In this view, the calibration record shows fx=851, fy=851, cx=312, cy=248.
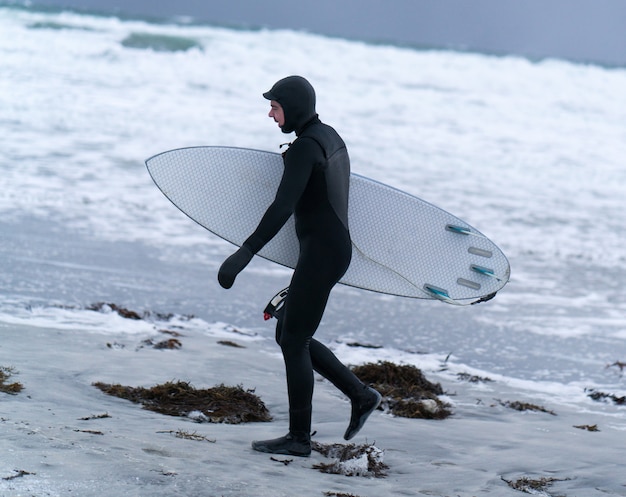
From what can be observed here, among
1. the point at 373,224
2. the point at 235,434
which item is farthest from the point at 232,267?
the point at 373,224

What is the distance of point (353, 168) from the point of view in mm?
15344

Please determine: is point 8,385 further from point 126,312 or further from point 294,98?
point 126,312

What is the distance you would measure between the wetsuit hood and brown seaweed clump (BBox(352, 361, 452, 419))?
2.02 m

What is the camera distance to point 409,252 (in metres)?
4.63

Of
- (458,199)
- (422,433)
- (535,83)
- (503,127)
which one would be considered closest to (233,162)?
(422,433)

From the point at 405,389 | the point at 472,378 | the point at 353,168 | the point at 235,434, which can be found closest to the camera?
the point at 235,434

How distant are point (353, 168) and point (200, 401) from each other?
1108 centimetres

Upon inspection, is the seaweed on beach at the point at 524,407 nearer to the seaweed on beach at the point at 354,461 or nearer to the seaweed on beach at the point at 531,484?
the seaweed on beach at the point at 531,484

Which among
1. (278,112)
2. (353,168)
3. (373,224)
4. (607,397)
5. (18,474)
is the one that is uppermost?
(353,168)

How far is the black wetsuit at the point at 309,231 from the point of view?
373 centimetres

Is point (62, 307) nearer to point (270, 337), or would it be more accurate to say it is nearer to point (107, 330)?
point (107, 330)

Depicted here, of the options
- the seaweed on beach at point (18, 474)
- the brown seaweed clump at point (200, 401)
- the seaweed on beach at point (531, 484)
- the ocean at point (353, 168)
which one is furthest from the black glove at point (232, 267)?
the ocean at point (353, 168)

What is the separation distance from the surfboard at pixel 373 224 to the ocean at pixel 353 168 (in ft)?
5.21

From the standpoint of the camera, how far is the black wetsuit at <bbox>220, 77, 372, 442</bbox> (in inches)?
147
